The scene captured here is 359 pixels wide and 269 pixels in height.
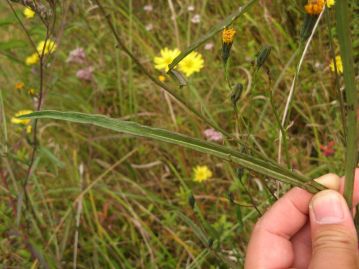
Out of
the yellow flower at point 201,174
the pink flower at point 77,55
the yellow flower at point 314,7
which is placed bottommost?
the yellow flower at point 201,174

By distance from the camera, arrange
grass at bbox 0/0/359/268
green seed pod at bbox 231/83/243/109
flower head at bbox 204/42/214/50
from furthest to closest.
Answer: flower head at bbox 204/42/214/50 → grass at bbox 0/0/359/268 → green seed pod at bbox 231/83/243/109

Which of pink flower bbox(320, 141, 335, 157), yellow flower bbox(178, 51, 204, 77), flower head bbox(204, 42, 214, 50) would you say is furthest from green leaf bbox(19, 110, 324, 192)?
flower head bbox(204, 42, 214, 50)

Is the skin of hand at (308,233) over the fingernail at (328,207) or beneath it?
beneath

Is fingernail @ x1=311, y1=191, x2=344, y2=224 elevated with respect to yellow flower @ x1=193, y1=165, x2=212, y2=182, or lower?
elevated

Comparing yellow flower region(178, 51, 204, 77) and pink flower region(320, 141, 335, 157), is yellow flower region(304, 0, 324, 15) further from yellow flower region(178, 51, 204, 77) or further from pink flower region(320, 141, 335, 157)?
yellow flower region(178, 51, 204, 77)

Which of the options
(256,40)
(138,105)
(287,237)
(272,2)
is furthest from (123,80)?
(287,237)

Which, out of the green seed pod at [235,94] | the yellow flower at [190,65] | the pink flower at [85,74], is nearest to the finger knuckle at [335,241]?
the green seed pod at [235,94]

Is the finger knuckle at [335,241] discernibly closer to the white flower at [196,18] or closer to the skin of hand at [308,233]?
the skin of hand at [308,233]

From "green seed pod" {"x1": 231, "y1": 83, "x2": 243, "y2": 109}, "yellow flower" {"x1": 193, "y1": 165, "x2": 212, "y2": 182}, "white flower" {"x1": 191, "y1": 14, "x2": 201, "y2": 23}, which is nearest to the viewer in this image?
"green seed pod" {"x1": 231, "y1": 83, "x2": 243, "y2": 109}
